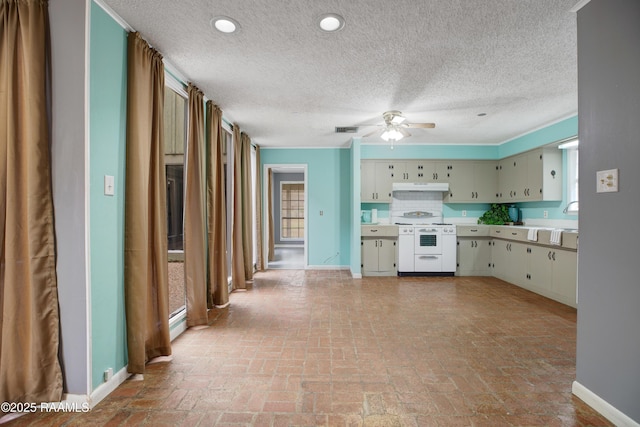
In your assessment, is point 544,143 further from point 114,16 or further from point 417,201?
point 114,16

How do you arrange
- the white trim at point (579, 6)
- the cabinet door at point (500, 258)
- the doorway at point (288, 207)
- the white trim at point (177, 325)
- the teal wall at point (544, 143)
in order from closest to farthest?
the white trim at point (579, 6), the white trim at point (177, 325), the teal wall at point (544, 143), the cabinet door at point (500, 258), the doorway at point (288, 207)

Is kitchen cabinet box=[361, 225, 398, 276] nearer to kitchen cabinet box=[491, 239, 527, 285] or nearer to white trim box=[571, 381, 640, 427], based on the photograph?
kitchen cabinet box=[491, 239, 527, 285]

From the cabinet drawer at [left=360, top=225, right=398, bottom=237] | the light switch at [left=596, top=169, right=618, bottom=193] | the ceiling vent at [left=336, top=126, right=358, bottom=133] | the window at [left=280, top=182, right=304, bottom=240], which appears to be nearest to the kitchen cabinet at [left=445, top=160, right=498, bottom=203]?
the cabinet drawer at [left=360, top=225, right=398, bottom=237]

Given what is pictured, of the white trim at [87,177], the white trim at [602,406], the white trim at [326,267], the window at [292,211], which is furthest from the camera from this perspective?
the window at [292,211]

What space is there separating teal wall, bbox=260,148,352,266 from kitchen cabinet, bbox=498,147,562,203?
9.86 ft

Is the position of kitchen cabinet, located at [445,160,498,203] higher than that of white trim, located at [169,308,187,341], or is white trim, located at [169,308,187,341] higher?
kitchen cabinet, located at [445,160,498,203]

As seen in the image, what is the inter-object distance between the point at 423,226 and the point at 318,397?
4303 millimetres

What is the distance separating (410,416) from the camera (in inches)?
72.9

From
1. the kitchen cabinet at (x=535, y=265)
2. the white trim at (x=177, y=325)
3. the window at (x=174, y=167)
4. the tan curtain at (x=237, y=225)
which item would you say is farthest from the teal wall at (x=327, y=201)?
the white trim at (x=177, y=325)

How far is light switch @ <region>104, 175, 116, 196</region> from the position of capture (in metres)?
2.01

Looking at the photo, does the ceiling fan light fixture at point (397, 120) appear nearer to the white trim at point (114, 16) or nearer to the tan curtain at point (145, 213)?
the tan curtain at point (145, 213)

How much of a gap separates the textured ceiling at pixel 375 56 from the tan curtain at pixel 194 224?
460 millimetres

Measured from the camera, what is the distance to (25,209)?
5.89 ft

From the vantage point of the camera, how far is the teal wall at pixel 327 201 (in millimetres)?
6473
